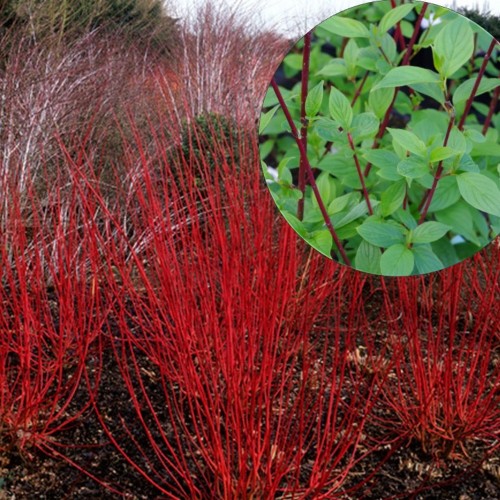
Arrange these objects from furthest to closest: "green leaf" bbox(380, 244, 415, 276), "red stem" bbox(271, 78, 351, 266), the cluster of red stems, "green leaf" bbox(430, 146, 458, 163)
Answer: "green leaf" bbox(380, 244, 415, 276) → "red stem" bbox(271, 78, 351, 266) → "green leaf" bbox(430, 146, 458, 163) → the cluster of red stems

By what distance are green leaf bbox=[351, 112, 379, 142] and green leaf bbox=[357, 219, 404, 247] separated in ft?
0.82

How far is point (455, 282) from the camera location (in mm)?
2111

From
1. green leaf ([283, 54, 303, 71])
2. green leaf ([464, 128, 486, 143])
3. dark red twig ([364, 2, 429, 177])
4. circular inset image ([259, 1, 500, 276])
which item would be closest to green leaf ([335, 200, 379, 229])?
circular inset image ([259, 1, 500, 276])

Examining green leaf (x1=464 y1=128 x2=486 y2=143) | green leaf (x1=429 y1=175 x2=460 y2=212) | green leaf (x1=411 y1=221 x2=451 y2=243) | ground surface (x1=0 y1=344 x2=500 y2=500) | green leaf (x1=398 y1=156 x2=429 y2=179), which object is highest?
green leaf (x1=464 y1=128 x2=486 y2=143)

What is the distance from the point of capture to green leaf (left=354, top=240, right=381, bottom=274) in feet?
7.37

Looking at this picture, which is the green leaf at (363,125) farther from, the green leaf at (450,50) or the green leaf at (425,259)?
the green leaf at (425,259)

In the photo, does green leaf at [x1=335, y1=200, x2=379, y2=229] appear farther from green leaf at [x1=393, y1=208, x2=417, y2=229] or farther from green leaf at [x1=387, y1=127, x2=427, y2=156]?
green leaf at [x1=387, y1=127, x2=427, y2=156]

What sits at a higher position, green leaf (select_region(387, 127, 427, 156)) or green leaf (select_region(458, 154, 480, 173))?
green leaf (select_region(387, 127, 427, 156))

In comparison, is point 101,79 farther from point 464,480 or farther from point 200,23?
point 464,480

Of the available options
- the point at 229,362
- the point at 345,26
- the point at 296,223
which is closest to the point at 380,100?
the point at 345,26

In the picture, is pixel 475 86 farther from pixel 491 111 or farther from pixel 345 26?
pixel 345 26

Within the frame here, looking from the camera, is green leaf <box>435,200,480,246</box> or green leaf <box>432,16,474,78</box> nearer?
green leaf <box>432,16,474,78</box>

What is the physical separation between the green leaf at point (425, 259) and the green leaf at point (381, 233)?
0.06m

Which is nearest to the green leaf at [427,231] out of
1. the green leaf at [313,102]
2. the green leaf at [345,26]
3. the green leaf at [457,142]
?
the green leaf at [457,142]
